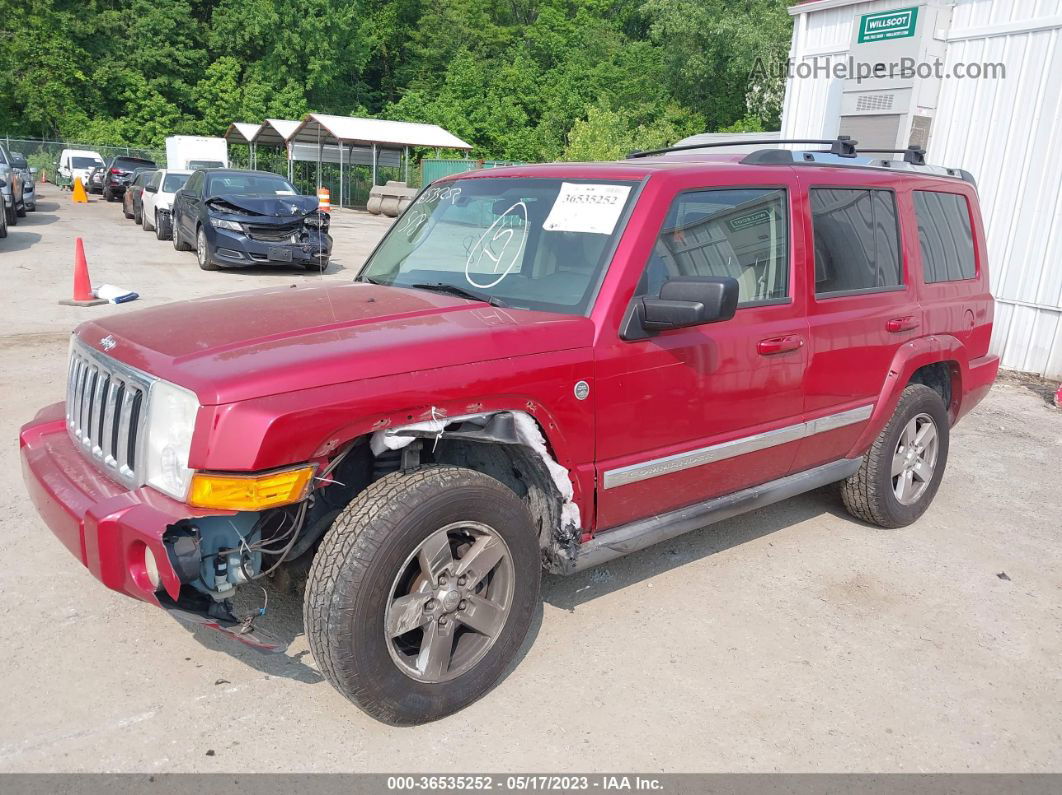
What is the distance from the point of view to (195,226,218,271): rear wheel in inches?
537

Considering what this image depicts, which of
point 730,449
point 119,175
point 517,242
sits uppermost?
point 517,242

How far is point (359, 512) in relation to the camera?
2.83m

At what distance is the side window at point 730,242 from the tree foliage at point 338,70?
37050mm

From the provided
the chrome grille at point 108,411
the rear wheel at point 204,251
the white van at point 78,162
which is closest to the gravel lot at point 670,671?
the chrome grille at point 108,411

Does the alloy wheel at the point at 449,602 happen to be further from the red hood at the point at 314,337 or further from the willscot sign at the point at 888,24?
the willscot sign at the point at 888,24

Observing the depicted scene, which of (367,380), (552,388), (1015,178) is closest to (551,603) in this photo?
(552,388)

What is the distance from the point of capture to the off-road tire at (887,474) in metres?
4.74

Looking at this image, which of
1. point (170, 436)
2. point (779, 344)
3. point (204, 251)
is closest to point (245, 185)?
point (204, 251)

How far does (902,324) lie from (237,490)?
3511 millimetres

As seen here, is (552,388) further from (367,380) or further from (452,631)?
(452,631)

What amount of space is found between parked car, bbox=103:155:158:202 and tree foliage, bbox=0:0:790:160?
1738cm

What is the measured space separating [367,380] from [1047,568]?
3885 mm

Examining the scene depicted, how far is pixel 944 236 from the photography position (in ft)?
16.3

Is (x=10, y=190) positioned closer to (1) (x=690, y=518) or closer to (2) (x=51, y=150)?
(1) (x=690, y=518)
